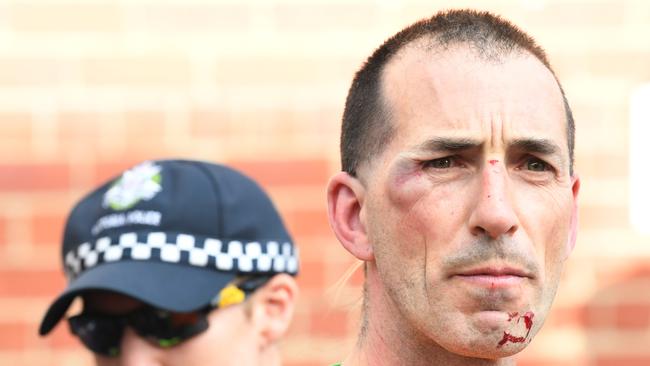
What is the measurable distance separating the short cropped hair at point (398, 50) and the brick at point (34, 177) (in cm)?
182

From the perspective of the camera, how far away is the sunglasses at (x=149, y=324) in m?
4.31

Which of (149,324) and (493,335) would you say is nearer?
(493,335)

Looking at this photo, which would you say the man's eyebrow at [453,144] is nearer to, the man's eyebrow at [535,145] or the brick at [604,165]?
the man's eyebrow at [535,145]

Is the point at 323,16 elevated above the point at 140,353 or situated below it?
above

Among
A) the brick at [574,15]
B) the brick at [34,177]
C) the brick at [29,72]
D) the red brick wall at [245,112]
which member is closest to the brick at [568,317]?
the red brick wall at [245,112]

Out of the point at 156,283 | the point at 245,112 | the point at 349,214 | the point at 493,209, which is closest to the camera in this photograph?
the point at 493,209

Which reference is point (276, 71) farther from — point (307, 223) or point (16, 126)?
point (16, 126)

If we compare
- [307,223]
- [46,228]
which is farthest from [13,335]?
[307,223]

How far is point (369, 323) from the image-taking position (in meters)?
3.29

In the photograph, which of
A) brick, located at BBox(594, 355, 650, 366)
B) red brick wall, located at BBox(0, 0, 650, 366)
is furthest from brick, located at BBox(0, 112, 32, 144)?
brick, located at BBox(594, 355, 650, 366)

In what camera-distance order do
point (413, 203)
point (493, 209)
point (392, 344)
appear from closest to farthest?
point (493, 209), point (413, 203), point (392, 344)

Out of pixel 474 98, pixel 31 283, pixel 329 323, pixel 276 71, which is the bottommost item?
pixel 329 323

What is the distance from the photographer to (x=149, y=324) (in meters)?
4.32

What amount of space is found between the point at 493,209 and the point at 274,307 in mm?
1699
